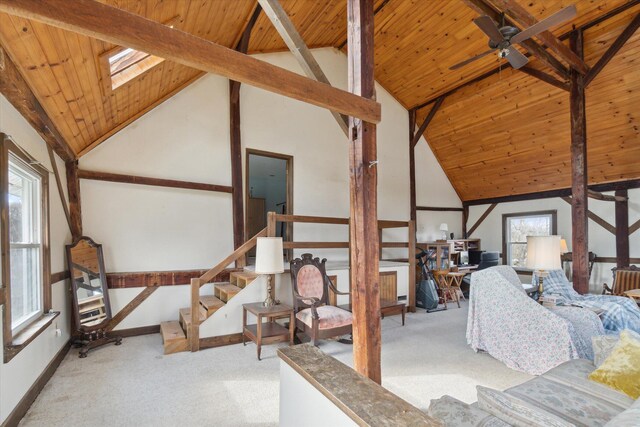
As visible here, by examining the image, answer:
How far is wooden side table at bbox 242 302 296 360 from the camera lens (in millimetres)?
3617

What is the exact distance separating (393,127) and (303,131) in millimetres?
2419

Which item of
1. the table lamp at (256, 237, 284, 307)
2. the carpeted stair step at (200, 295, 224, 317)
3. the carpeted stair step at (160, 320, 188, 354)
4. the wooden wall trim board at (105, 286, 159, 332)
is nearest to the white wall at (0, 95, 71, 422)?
the wooden wall trim board at (105, 286, 159, 332)

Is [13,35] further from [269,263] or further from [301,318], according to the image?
[301,318]

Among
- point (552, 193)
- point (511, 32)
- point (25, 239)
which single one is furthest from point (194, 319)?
point (552, 193)

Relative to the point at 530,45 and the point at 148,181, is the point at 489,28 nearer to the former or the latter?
the point at 530,45

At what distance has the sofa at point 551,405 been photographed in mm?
1252

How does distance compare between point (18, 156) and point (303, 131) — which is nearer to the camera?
point (18, 156)

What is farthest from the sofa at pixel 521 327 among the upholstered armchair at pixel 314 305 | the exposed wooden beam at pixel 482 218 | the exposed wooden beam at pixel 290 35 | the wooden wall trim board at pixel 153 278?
the exposed wooden beam at pixel 482 218

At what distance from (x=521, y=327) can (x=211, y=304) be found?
354 centimetres

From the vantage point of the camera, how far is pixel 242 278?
424cm

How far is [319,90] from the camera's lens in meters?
2.03

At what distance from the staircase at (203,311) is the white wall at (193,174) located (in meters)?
0.47

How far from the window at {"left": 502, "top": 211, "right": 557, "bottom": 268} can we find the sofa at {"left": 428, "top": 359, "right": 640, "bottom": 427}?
19.8 feet

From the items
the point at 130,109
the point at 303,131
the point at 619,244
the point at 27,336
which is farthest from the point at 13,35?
the point at 619,244
